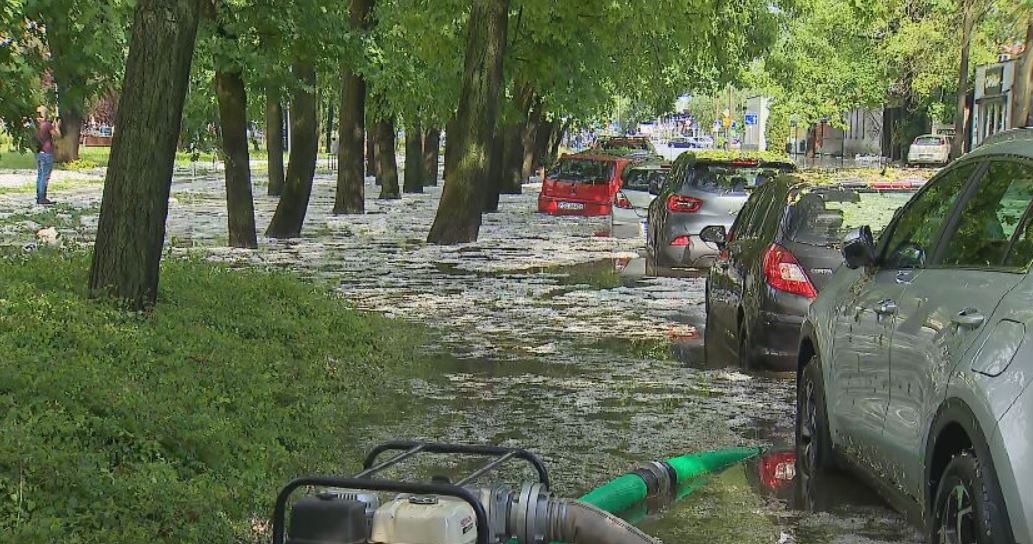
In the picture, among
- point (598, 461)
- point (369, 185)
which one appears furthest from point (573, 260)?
point (369, 185)

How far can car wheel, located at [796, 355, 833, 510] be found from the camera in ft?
23.4

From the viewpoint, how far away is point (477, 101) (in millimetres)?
23047

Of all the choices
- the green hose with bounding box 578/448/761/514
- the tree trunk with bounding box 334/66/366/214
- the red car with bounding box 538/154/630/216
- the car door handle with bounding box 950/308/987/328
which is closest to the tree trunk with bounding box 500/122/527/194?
the red car with bounding box 538/154/630/216

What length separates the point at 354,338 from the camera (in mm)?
11680

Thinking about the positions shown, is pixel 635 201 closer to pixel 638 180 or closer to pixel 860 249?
pixel 638 180

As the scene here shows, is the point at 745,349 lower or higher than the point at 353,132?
lower

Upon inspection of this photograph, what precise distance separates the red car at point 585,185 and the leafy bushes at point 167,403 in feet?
69.1

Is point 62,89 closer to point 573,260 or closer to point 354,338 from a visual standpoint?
point 354,338

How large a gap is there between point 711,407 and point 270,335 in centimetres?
328

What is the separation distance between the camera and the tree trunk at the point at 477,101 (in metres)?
22.9

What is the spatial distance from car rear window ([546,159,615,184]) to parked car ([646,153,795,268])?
46.1ft

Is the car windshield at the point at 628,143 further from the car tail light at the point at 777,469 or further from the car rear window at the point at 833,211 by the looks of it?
the car tail light at the point at 777,469

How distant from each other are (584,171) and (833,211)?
23.0 meters

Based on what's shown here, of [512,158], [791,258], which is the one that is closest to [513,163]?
[512,158]
